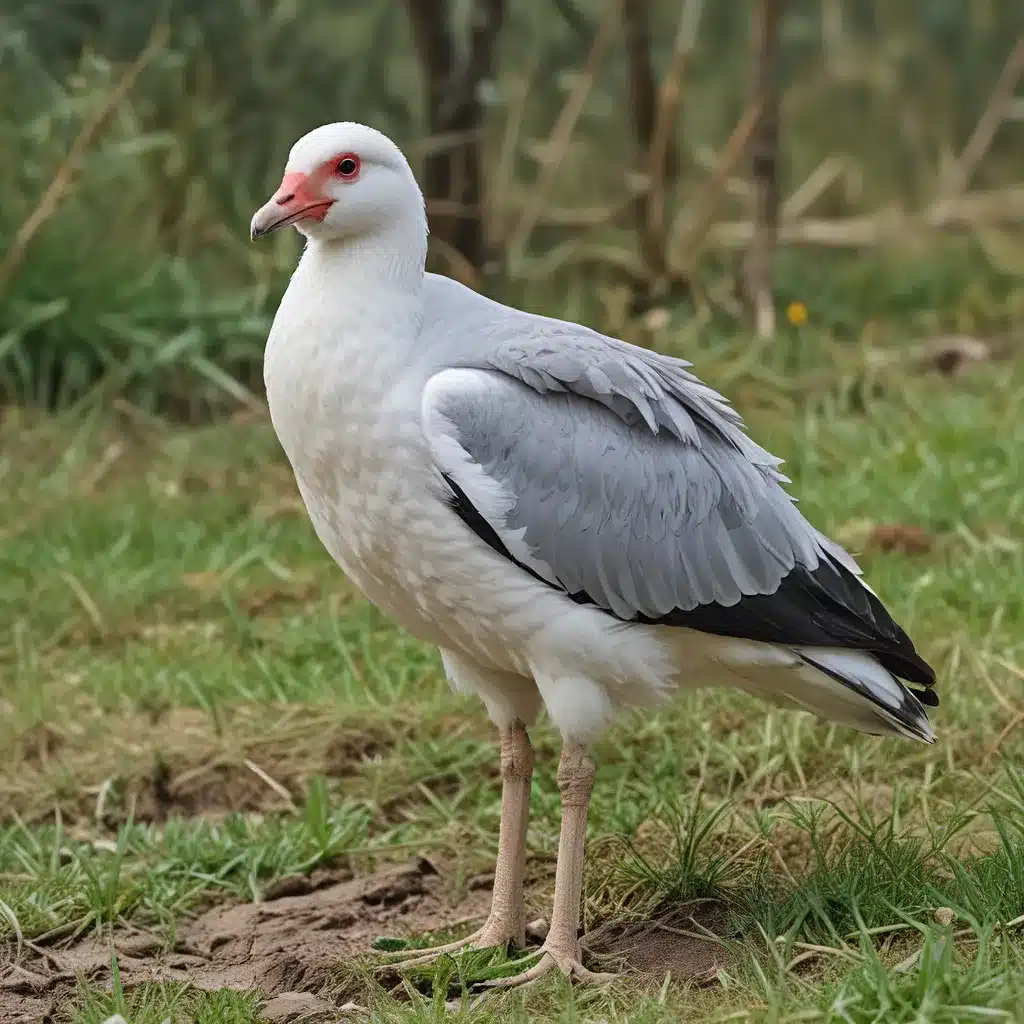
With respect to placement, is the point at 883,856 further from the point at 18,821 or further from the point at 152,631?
the point at 152,631

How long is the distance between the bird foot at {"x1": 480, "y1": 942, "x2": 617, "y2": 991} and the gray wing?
0.74 m

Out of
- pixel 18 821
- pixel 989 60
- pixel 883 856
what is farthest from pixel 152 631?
pixel 989 60

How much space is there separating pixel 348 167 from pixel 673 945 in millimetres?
1894

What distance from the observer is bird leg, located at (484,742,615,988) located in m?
3.76

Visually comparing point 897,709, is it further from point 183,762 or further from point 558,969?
point 183,762

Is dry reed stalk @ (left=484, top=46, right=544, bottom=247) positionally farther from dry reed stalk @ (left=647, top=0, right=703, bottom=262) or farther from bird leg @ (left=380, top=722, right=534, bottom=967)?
bird leg @ (left=380, top=722, right=534, bottom=967)

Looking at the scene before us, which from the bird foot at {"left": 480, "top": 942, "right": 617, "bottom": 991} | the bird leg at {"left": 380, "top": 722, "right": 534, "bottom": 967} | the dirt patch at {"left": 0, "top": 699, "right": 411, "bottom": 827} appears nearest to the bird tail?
the bird leg at {"left": 380, "top": 722, "right": 534, "bottom": 967}

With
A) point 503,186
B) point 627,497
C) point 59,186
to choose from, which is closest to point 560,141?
point 503,186

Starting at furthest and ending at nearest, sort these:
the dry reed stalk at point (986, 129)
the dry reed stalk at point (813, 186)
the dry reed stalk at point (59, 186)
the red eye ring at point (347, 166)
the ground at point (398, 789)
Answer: the dry reed stalk at point (986, 129)
the dry reed stalk at point (813, 186)
the dry reed stalk at point (59, 186)
the red eye ring at point (347, 166)
the ground at point (398, 789)

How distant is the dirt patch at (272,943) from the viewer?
3.77 metres

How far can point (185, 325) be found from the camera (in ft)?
Answer: 25.8

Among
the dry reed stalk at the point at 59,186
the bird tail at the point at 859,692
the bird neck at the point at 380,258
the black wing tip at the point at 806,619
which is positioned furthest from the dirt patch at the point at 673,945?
the dry reed stalk at the point at 59,186

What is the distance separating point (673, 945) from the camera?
3.89 metres

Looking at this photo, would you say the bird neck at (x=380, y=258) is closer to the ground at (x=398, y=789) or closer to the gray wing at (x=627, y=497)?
the gray wing at (x=627, y=497)
